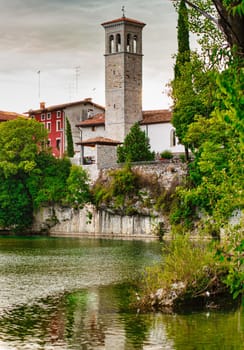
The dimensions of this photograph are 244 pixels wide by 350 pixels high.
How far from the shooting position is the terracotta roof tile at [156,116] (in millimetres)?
63906

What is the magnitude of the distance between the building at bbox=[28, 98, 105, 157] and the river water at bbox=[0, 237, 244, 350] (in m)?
47.7

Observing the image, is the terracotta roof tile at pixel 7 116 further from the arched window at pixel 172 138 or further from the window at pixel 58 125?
the arched window at pixel 172 138

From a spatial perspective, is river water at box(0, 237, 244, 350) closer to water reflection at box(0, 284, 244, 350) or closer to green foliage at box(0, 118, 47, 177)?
water reflection at box(0, 284, 244, 350)

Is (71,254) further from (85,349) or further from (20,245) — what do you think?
(85,349)

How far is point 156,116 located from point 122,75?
201 inches

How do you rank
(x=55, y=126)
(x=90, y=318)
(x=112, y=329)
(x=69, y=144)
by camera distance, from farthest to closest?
1. (x=55, y=126)
2. (x=69, y=144)
3. (x=90, y=318)
4. (x=112, y=329)

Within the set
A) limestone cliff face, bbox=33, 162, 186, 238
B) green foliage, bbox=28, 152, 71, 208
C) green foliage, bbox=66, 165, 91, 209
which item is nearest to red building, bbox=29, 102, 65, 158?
green foliage, bbox=28, 152, 71, 208

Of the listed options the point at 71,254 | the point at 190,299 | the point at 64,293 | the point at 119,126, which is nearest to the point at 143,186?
the point at 119,126

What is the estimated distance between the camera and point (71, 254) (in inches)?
1455

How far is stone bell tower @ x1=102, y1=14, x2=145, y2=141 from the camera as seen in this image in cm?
6588

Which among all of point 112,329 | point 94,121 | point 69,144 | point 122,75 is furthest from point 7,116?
point 112,329

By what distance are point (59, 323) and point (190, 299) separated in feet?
11.4

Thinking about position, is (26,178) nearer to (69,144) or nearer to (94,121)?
(69,144)

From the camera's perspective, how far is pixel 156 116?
6544 cm
